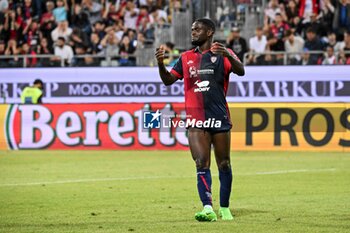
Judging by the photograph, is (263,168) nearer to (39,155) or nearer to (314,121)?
(314,121)

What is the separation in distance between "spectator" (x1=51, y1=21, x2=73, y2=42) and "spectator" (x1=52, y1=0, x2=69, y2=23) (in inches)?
7.6

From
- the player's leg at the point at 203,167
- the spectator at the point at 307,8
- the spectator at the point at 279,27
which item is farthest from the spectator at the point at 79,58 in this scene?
the player's leg at the point at 203,167

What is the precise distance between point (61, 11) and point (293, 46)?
780 cm

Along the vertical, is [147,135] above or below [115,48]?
below

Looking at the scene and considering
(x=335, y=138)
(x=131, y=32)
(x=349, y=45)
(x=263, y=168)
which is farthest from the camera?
(x=131, y=32)

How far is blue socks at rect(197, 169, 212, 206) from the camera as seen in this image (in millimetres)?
10523

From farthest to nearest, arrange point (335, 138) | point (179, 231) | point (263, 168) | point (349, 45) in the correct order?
point (349, 45) < point (335, 138) < point (263, 168) < point (179, 231)

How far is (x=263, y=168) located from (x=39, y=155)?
20.3ft

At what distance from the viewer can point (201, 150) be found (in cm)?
1067

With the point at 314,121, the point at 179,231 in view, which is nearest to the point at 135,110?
the point at 314,121

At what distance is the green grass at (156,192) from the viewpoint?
10438mm

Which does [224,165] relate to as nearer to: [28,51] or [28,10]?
[28,51]

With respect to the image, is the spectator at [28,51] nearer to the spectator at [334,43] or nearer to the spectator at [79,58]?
the spectator at [79,58]

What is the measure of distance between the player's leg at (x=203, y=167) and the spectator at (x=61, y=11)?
1987 centimetres
